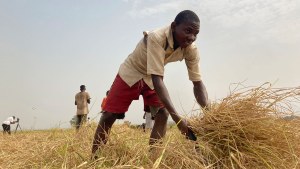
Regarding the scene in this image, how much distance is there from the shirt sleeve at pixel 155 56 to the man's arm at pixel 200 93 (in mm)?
544

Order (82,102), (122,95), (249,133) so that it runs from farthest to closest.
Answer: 1. (82,102)
2. (122,95)
3. (249,133)

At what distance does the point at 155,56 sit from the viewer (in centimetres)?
A: 296

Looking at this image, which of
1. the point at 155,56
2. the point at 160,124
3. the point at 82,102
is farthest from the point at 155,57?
the point at 82,102

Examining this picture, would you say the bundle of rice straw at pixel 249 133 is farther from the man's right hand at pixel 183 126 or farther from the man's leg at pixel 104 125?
the man's leg at pixel 104 125

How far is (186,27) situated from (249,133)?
861 mm

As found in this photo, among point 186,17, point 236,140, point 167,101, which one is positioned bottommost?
point 236,140

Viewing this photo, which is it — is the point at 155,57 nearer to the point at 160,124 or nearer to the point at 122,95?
the point at 122,95

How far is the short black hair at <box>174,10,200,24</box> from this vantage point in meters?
2.88

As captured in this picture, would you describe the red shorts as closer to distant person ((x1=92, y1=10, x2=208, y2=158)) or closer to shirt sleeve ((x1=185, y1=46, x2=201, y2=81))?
distant person ((x1=92, y1=10, x2=208, y2=158))

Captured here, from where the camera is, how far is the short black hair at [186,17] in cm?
288

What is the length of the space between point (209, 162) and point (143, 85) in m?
1.02

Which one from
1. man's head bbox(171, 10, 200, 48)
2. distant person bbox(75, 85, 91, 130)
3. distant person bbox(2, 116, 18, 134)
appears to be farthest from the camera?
distant person bbox(2, 116, 18, 134)

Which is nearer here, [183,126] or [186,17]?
[183,126]

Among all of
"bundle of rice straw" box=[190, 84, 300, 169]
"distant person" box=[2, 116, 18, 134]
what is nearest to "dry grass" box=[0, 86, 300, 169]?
"bundle of rice straw" box=[190, 84, 300, 169]
